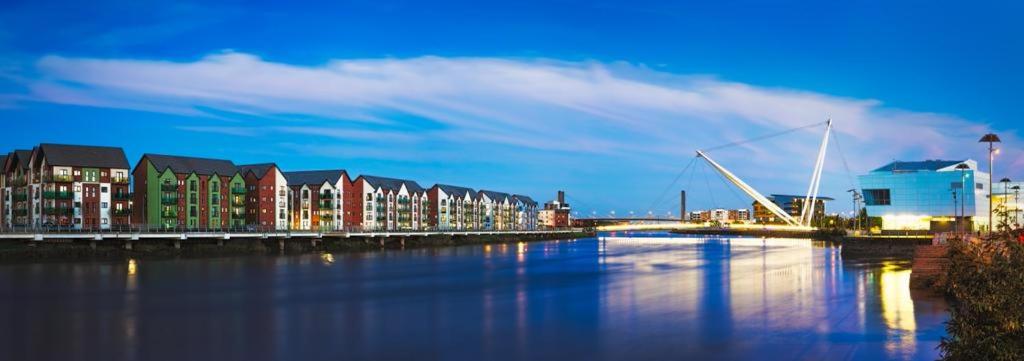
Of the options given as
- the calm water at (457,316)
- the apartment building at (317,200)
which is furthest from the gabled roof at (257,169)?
the calm water at (457,316)

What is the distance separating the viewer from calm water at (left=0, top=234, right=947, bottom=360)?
66.2 ft

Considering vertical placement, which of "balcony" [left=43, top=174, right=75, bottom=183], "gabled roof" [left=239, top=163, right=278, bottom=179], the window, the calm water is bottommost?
the calm water

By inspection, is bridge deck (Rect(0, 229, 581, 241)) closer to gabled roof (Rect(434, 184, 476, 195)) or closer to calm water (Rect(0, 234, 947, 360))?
calm water (Rect(0, 234, 947, 360))

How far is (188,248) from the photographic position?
62219mm

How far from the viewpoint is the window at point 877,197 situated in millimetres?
99438

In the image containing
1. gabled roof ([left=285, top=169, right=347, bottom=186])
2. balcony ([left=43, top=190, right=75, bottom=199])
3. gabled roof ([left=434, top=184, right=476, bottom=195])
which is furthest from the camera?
gabled roof ([left=434, top=184, right=476, bottom=195])

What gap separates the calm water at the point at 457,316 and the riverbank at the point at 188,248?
5.31 metres

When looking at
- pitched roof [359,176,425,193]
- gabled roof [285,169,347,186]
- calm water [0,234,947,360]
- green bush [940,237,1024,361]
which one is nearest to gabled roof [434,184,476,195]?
pitched roof [359,176,425,193]

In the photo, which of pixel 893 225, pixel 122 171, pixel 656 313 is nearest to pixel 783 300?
pixel 656 313

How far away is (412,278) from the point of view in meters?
45.7

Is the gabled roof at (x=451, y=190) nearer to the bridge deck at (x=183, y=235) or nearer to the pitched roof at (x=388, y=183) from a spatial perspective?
the pitched roof at (x=388, y=183)

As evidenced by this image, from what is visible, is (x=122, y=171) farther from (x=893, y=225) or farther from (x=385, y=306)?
(x=893, y=225)

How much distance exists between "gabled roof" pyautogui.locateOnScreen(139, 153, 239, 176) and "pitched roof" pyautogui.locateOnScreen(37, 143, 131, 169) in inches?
144

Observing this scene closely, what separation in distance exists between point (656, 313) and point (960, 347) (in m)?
16.2
